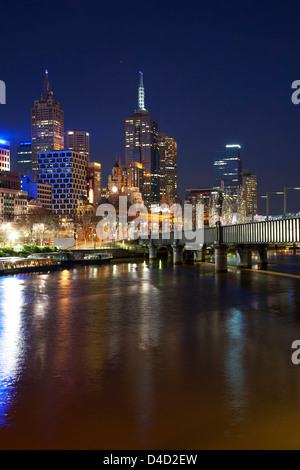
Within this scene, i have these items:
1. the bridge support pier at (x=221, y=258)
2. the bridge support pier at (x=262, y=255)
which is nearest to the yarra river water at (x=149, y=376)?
the bridge support pier at (x=221, y=258)

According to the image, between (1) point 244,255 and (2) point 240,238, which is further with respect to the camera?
(1) point 244,255

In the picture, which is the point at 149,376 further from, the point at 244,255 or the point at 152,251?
the point at 152,251

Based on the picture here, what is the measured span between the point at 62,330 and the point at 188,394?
1776 cm

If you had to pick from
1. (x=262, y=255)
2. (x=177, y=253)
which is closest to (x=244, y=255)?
(x=262, y=255)

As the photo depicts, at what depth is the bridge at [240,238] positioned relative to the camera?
2897 inches

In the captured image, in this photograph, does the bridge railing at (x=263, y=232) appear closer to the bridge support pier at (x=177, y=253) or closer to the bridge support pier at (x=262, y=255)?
the bridge support pier at (x=262, y=255)

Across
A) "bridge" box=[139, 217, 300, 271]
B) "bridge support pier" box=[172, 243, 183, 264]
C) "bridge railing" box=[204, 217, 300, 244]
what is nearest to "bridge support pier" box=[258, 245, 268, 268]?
"bridge" box=[139, 217, 300, 271]

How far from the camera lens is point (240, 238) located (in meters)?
91.6

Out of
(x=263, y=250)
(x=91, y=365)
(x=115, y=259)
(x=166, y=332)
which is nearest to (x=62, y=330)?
(x=166, y=332)

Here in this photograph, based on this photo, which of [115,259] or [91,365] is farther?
[115,259]

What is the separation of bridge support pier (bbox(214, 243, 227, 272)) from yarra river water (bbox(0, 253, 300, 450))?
41660 millimetres

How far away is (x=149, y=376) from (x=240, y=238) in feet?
230

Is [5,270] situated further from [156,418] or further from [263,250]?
[156,418]

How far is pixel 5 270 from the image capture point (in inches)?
3452
